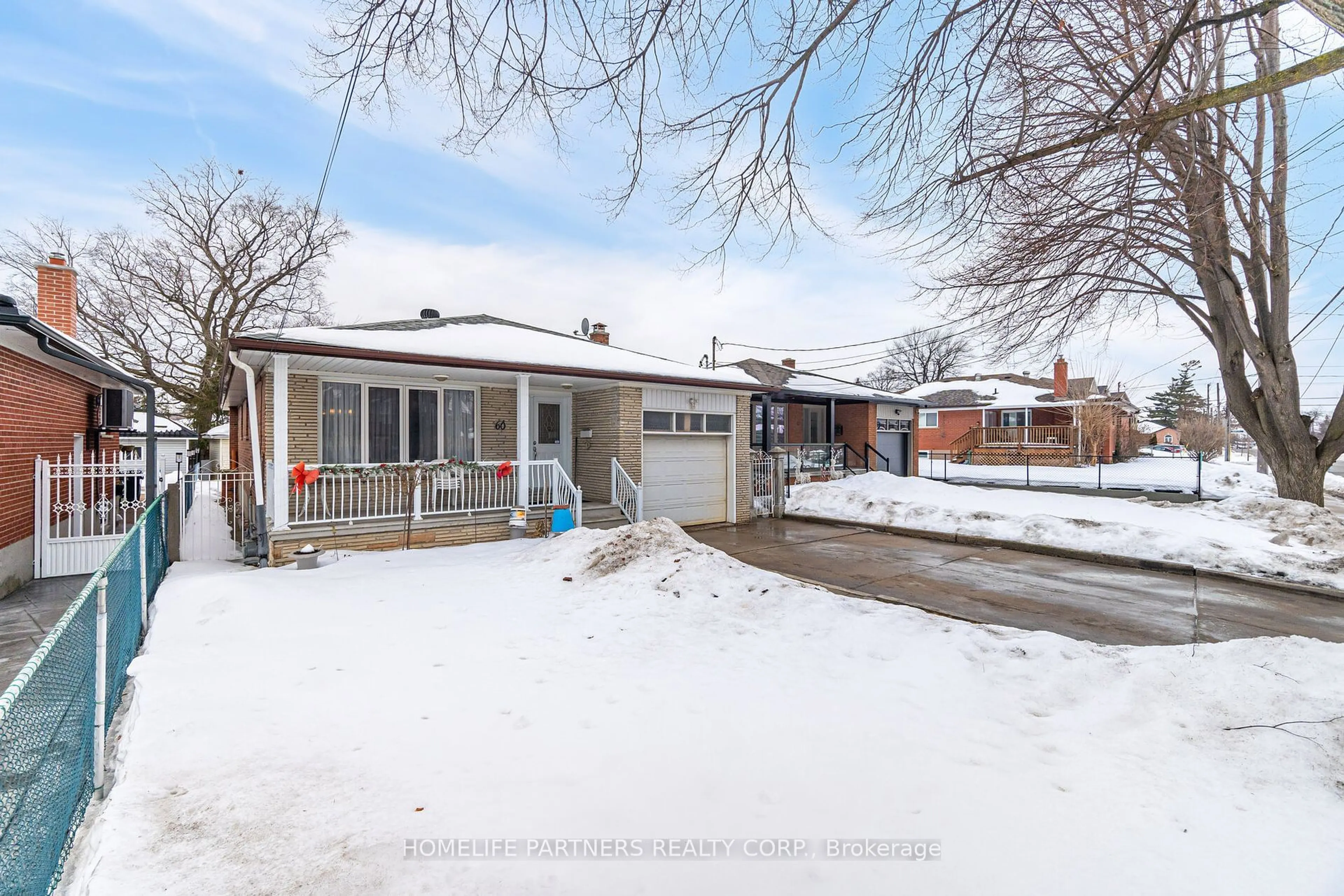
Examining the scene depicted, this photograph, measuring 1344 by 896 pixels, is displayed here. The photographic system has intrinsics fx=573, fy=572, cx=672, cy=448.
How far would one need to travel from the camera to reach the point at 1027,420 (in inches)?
1169

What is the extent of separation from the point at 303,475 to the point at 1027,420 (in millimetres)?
31971

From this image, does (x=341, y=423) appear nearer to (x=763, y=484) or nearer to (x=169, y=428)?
(x=763, y=484)

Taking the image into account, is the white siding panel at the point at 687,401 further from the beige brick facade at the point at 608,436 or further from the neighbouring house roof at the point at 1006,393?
the neighbouring house roof at the point at 1006,393

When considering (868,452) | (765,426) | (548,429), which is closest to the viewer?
(548,429)

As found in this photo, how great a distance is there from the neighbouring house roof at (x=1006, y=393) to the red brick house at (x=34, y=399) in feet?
94.3

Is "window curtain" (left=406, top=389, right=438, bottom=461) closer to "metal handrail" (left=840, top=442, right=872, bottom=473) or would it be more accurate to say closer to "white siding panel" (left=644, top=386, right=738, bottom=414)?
"white siding panel" (left=644, top=386, right=738, bottom=414)

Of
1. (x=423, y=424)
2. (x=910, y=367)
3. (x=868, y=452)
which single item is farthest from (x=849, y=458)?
(x=910, y=367)

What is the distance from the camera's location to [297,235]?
81.6 ft

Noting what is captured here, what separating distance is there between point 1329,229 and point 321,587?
10080mm

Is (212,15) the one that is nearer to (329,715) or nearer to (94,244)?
(329,715)

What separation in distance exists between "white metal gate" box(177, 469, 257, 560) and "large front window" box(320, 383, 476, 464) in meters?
1.48

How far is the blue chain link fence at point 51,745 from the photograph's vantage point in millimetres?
2051

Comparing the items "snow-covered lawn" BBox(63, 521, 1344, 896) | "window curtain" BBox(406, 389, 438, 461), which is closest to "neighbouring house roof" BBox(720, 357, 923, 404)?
"window curtain" BBox(406, 389, 438, 461)

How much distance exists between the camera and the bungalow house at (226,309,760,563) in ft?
29.2
